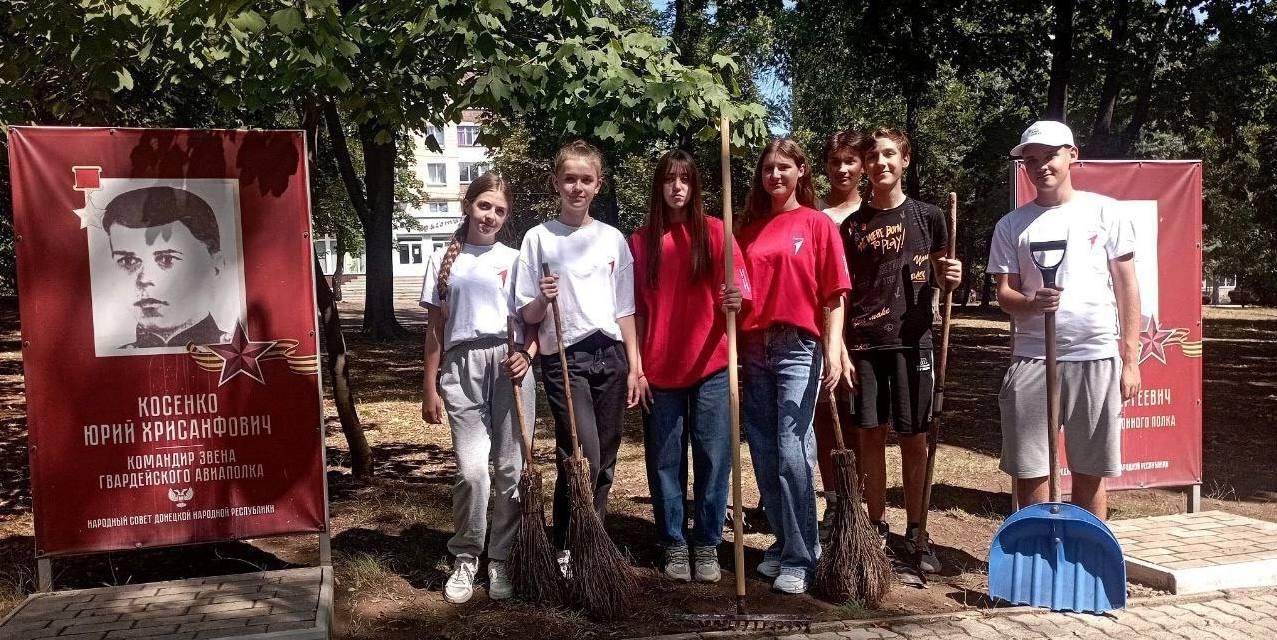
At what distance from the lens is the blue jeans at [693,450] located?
4.73 meters

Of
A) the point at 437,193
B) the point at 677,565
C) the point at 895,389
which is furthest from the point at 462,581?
the point at 437,193

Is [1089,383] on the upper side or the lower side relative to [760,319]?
lower

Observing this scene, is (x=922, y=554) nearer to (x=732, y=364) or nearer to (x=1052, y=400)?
(x=1052, y=400)

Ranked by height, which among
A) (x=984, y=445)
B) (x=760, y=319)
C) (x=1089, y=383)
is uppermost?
(x=760, y=319)

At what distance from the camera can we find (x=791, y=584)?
15.3ft

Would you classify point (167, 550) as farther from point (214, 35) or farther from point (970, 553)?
point (970, 553)

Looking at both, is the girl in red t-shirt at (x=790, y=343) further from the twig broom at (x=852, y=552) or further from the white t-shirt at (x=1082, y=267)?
the white t-shirt at (x=1082, y=267)

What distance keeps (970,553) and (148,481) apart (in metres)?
4.20

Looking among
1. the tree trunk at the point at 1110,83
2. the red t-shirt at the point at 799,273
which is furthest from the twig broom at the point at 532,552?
the tree trunk at the point at 1110,83

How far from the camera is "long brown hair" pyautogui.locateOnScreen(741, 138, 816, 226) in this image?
15.4 ft

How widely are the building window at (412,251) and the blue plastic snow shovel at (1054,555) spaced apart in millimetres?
76219

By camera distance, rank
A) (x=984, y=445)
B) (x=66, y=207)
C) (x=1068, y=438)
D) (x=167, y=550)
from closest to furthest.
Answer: (x=66, y=207) → (x=1068, y=438) → (x=167, y=550) → (x=984, y=445)

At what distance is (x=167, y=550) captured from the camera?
18.6ft

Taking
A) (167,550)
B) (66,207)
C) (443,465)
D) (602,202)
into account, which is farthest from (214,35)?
(602,202)
